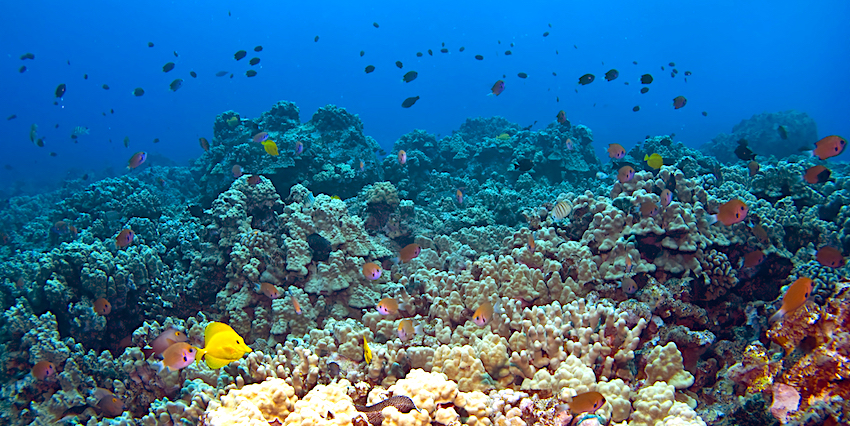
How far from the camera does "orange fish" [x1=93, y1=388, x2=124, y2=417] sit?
13.4 feet

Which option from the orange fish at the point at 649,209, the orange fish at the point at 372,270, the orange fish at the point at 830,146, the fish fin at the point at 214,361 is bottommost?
the fish fin at the point at 214,361

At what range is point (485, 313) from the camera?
340 cm

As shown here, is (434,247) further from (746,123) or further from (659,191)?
(746,123)

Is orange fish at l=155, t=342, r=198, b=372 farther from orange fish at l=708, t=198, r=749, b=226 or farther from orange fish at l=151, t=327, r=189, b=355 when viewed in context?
orange fish at l=708, t=198, r=749, b=226

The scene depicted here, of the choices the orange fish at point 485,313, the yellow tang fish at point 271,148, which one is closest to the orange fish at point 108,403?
the orange fish at point 485,313

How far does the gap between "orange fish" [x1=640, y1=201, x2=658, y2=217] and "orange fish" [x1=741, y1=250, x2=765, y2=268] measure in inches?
43.0

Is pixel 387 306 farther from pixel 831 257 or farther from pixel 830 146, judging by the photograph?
pixel 830 146

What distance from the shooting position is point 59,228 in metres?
8.32

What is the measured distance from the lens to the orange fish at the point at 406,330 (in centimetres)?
353

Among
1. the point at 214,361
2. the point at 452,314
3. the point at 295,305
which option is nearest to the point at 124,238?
the point at 295,305

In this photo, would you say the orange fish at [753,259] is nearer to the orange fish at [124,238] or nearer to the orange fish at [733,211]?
the orange fish at [733,211]

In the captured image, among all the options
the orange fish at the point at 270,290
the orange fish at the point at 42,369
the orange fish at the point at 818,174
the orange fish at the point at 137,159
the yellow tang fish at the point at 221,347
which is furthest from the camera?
the orange fish at the point at 137,159

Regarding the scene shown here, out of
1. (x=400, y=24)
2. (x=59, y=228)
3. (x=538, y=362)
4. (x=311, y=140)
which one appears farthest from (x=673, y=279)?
(x=400, y=24)

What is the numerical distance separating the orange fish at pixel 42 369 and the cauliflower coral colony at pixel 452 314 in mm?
26
